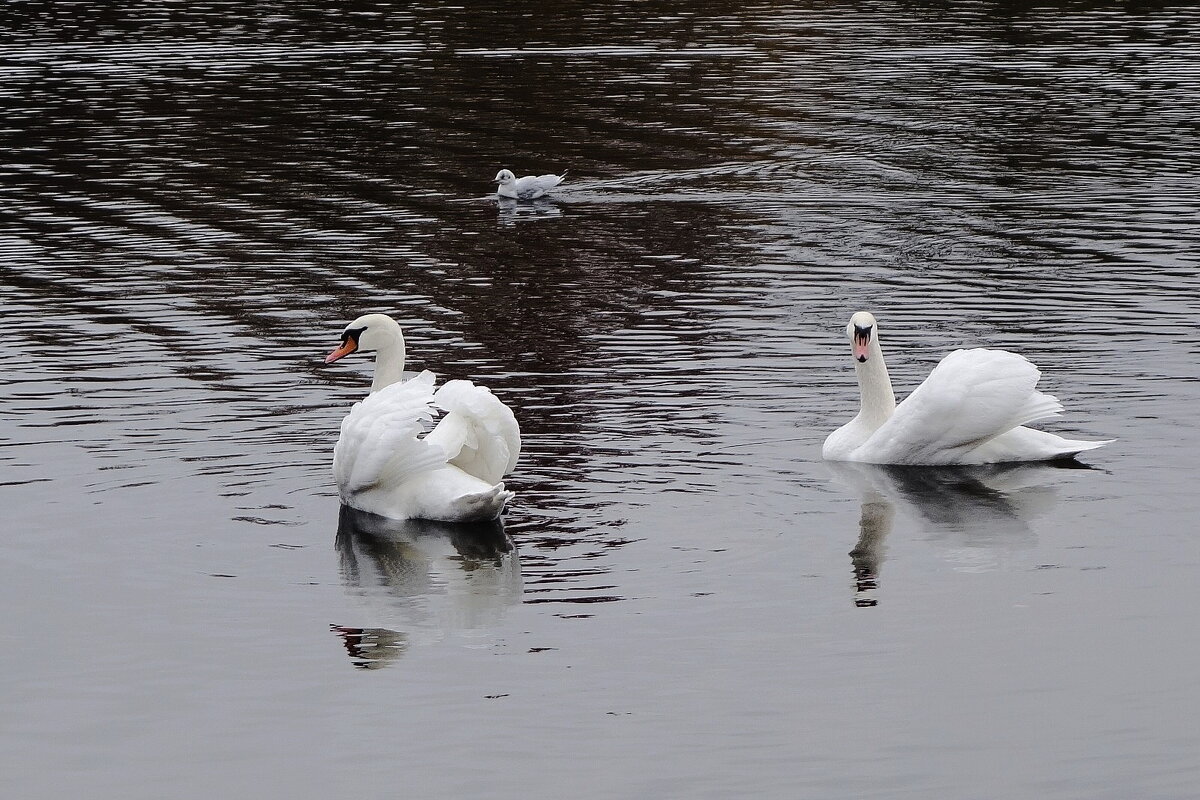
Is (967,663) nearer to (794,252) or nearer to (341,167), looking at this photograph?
(794,252)

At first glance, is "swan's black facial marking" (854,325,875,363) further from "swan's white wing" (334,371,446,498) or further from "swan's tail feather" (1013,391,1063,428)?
"swan's white wing" (334,371,446,498)

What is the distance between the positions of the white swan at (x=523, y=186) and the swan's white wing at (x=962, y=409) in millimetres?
16879

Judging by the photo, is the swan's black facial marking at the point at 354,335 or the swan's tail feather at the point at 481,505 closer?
the swan's tail feather at the point at 481,505

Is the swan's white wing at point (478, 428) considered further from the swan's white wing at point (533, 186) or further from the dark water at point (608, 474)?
the swan's white wing at point (533, 186)

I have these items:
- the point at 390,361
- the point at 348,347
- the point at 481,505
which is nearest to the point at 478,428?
the point at 481,505

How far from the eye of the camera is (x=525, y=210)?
1300 inches

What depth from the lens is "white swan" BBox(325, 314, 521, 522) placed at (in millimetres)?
14781

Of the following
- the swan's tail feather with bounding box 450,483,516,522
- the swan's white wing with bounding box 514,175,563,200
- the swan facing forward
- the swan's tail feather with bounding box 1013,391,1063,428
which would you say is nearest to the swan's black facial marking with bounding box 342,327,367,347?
the swan's tail feather with bounding box 450,483,516,522

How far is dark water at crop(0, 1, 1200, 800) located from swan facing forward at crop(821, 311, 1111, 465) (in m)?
0.36

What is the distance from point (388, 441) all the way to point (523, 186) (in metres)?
18.8

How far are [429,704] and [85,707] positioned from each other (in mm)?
2163

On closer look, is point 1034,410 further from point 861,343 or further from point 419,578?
point 419,578

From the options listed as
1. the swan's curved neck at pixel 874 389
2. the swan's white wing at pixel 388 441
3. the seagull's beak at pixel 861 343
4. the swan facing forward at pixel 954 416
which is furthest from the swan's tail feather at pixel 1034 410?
the swan's white wing at pixel 388 441

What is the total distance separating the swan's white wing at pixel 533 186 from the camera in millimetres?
32938
